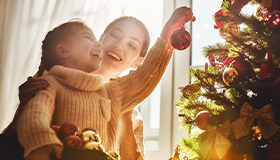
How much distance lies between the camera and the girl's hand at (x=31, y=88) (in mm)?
767

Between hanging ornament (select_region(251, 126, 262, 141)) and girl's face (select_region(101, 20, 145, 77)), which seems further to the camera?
girl's face (select_region(101, 20, 145, 77))

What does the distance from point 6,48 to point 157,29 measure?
753 millimetres

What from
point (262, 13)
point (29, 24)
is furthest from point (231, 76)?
point (29, 24)

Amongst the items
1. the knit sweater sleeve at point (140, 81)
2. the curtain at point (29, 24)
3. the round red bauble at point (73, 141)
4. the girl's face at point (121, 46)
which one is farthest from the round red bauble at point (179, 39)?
the curtain at point (29, 24)

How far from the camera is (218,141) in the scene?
0.80 meters

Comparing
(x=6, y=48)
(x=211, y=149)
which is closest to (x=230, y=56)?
(x=211, y=149)

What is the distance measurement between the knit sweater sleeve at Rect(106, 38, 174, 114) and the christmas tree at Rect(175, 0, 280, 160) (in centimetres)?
11

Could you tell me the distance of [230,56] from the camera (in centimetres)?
92

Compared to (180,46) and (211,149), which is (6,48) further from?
(211,149)

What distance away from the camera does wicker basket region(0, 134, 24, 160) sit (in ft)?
2.11

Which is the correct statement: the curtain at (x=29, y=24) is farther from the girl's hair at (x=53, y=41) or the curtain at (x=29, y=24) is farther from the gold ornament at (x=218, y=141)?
the gold ornament at (x=218, y=141)

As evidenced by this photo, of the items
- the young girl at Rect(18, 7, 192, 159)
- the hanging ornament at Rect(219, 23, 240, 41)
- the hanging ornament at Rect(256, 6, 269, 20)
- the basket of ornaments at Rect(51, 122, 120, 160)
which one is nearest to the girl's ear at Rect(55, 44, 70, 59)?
the young girl at Rect(18, 7, 192, 159)

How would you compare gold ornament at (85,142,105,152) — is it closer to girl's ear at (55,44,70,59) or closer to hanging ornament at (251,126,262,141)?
girl's ear at (55,44,70,59)

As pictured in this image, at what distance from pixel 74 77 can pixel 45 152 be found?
245 mm
